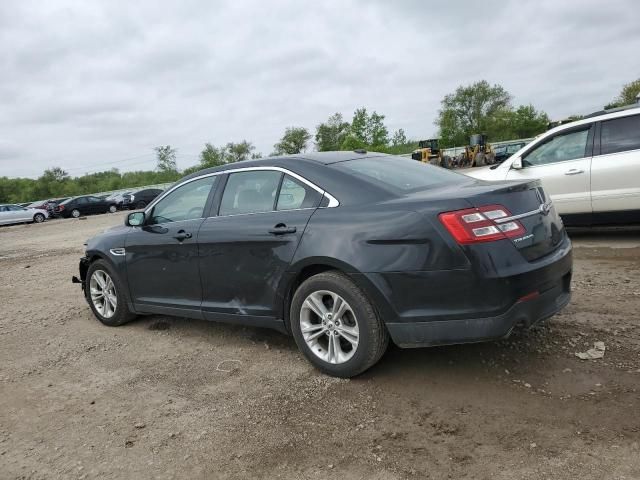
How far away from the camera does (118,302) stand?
214 inches

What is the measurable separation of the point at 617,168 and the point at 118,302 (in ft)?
20.4

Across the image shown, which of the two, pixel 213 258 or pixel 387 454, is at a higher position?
pixel 213 258

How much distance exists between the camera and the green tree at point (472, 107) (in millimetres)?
81438

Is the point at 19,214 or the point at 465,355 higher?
the point at 19,214

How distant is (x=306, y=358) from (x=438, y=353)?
0.98m

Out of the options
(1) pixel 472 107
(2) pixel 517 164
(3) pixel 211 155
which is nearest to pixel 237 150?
(3) pixel 211 155

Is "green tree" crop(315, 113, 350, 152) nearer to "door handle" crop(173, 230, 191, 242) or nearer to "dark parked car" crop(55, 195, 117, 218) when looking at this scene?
"dark parked car" crop(55, 195, 117, 218)

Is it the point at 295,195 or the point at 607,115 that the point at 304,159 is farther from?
the point at 607,115

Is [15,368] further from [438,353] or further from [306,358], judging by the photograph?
[438,353]

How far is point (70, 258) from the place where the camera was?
11.5 meters

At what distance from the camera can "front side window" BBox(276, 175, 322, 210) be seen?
3821mm

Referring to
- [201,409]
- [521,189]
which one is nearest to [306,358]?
[201,409]

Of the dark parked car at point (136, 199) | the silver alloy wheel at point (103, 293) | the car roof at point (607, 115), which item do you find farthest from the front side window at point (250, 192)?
the dark parked car at point (136, 199)

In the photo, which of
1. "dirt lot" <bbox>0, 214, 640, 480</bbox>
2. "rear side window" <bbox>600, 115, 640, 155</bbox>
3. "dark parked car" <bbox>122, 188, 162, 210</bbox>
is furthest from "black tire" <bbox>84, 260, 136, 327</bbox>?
"dark parked car" <bbox>122, 188, 162, 210</bbox>
